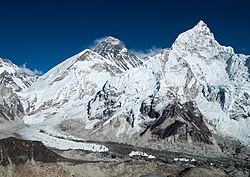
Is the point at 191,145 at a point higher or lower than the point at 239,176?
higher

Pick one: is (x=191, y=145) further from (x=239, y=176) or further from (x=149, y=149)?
(x=239, y=176)

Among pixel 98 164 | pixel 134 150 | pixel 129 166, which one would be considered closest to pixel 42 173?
pixel 98 164

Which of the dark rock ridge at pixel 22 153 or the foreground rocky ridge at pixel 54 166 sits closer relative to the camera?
the foreground rocky ridge at pixel 54 166

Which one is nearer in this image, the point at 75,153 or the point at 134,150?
the point at 75,153

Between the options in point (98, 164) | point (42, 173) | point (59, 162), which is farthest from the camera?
point (98, 164)

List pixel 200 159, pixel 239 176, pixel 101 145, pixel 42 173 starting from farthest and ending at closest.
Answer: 1. pixel 101 145
2. pixel 200 159
3. pixel 239 176
4. pixel 42 173

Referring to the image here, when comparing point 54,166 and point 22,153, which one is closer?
point 22,153

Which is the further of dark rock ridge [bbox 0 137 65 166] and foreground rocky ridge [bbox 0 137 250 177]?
dark rock ridge [bbox 0 137 65 166]

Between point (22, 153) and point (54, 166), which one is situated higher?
point (22, 153)
